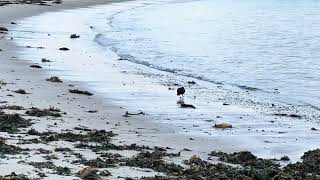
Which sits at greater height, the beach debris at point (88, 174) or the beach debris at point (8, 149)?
the beach debris at point (8, 149)

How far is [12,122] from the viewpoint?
8.71m

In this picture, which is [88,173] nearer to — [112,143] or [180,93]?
[112,143]

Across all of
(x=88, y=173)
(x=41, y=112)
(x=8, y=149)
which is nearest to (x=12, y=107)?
(x=41, y=112)

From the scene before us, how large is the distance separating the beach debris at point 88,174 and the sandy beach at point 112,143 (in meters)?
0.01

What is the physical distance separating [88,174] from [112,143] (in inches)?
69.5

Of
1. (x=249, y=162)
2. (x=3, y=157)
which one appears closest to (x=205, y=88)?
(x=249, y=162)

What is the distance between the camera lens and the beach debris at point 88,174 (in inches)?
249

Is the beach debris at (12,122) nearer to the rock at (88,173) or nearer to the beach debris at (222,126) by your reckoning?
the rock at (88,173)

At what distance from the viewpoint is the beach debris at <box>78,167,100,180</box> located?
20.7 ft

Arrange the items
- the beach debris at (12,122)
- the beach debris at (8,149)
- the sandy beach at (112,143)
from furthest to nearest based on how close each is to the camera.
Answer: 1. the beach debris at (12,122)
2. the beach debris at (8,149)
3. the sandy beach at (112,143)

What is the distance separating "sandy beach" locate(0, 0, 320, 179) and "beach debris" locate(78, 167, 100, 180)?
1 cm

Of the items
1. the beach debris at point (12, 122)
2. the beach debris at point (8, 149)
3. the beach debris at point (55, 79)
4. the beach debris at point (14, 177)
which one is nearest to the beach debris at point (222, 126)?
the beach debris at point (12, 122)

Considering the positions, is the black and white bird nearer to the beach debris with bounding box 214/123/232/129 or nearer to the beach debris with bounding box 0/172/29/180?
the beach debris with bounding box 214/123/232/129

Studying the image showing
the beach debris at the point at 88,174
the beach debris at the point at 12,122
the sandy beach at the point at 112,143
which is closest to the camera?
the beach debris at the point at 88,174
